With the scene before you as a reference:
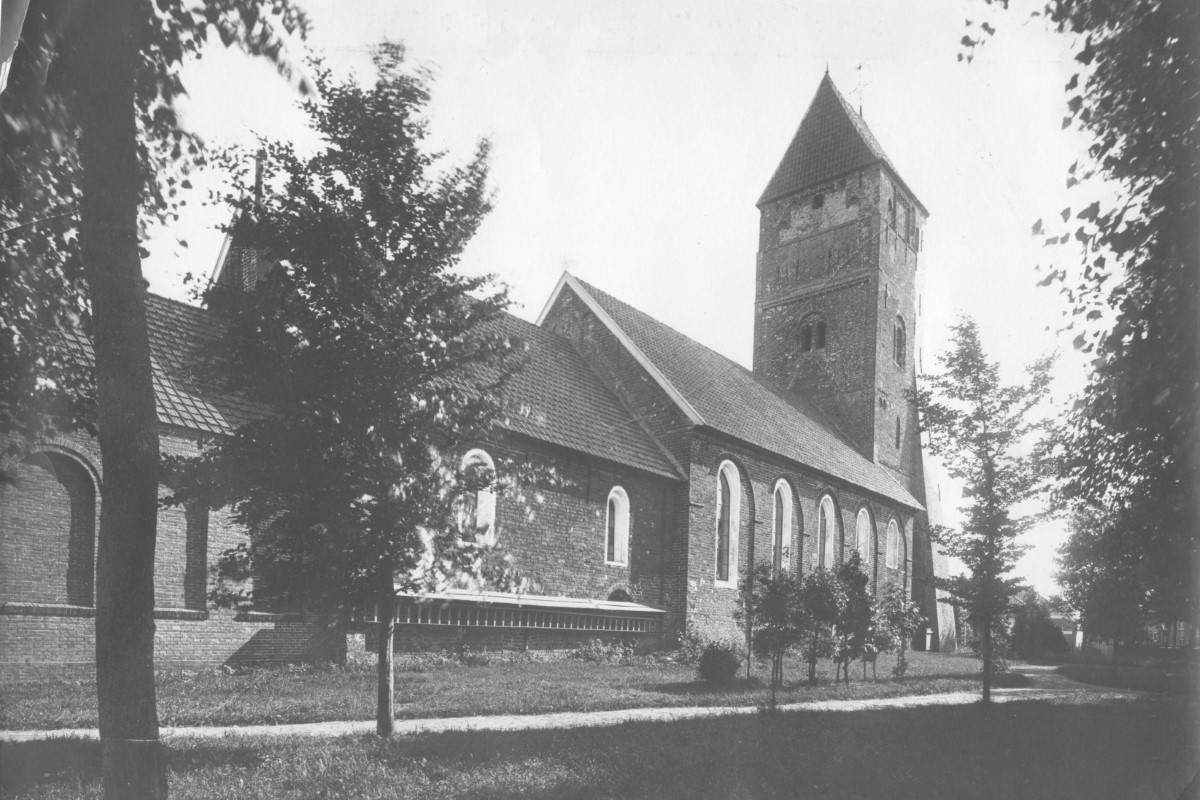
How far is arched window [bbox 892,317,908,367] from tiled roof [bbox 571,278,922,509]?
477 cm

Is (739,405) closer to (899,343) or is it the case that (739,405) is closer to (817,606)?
(817,606)

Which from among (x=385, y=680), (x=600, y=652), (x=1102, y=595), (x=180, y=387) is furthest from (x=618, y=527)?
(x=1102, y=595)

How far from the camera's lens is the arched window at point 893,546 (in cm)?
3341

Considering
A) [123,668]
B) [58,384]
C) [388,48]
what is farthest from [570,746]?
[388,48]

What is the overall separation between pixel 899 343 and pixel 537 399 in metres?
21.5

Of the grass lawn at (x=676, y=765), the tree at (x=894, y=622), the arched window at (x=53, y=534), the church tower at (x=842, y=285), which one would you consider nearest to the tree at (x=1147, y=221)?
the grass lawn at (x=676, y=765)

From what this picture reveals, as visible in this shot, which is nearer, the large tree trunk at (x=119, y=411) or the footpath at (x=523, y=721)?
the large tree trunk at (x=119, y=411)

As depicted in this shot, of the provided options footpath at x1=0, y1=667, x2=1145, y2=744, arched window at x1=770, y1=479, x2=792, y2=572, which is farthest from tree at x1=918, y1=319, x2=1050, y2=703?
arched window at x1=770, y1=479, x2=792, y2=572

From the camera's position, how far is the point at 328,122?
7891 millimetres

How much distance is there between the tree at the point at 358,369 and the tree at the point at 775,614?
7805mm

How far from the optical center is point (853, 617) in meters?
16.7

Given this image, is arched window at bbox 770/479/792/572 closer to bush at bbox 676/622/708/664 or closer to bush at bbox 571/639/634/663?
bush at bbox 676/622/708/664

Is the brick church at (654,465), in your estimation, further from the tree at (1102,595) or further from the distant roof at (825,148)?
the tree at (1102,595)

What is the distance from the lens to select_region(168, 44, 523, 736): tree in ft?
24.2
